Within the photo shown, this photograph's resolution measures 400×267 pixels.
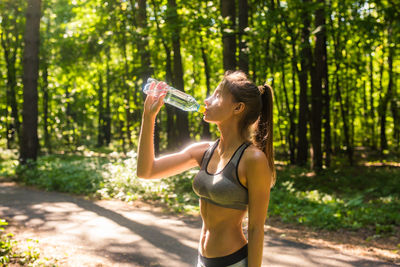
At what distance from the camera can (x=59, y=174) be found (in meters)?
13.7

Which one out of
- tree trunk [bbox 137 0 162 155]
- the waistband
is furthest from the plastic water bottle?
tree trunk [bbox 137 0 162 155]

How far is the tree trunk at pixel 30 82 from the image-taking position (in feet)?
50.6

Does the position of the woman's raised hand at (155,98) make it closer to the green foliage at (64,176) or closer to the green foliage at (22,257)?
the green foliage at (22,257)

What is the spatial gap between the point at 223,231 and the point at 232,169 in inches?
16.0

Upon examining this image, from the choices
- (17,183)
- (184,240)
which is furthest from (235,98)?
(17,183)

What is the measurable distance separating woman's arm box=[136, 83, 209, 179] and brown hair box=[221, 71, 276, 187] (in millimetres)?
400

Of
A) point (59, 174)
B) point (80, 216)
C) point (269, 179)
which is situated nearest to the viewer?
point (269, 179)

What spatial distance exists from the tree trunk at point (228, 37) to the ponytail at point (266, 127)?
9723 mm

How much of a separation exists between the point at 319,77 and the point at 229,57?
16.4 feet

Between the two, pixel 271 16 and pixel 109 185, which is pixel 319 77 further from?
pixel 109 185

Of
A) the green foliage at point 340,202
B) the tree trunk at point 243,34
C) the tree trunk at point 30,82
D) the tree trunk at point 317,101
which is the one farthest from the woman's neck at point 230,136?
the tree trunk at point 30,82

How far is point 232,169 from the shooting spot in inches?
91.3

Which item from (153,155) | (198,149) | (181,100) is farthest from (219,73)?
(153,155)

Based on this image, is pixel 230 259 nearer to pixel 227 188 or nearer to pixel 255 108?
pixel 227 188
